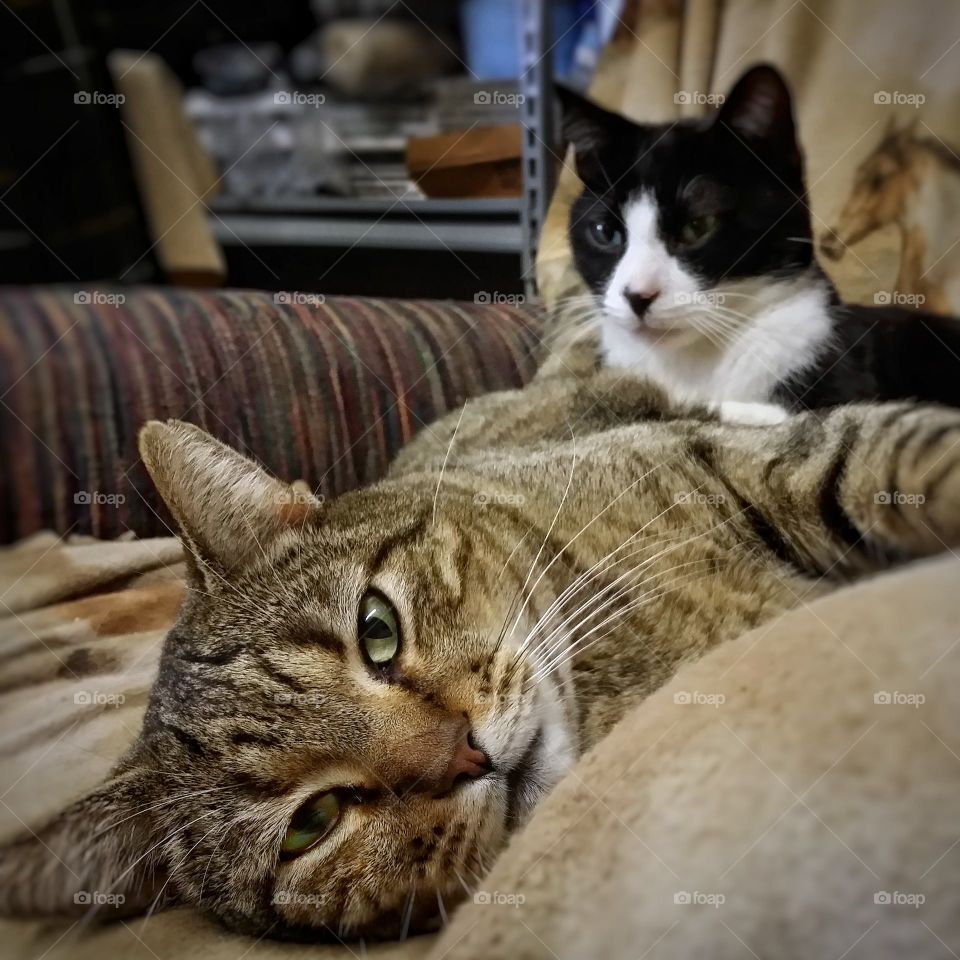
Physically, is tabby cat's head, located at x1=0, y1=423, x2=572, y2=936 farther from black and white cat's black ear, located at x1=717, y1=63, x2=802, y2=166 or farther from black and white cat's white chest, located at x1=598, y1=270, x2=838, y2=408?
black and white cat's black ear, located at x1=717, y1=63, x2=802, y2=166

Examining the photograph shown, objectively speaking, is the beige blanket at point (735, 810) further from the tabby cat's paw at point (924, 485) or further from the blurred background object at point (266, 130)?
the blurred background object at point (266, 130)

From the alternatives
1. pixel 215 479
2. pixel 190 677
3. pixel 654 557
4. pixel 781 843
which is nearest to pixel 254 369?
pixel 215 479

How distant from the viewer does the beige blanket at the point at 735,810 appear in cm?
46

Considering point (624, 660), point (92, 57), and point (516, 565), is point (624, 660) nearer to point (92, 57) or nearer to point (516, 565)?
point (516, 565)

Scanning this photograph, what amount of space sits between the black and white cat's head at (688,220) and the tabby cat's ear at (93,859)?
0.53 meters

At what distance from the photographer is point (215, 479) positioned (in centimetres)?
59

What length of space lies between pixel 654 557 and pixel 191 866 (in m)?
0.40

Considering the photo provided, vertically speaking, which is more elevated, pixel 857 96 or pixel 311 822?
pixel 857 96

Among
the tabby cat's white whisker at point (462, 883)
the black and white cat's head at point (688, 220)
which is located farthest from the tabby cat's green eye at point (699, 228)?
the tabby cat's white whisker at point (462, 883)

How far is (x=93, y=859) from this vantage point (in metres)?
0.52

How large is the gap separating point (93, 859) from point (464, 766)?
26 cm

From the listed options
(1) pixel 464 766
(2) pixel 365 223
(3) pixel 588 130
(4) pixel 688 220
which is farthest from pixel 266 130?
(1) pixel 464 766

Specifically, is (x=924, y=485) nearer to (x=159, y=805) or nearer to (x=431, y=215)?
(x=431, y=215)

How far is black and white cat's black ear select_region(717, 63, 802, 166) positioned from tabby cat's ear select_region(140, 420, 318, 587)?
1.58ft
